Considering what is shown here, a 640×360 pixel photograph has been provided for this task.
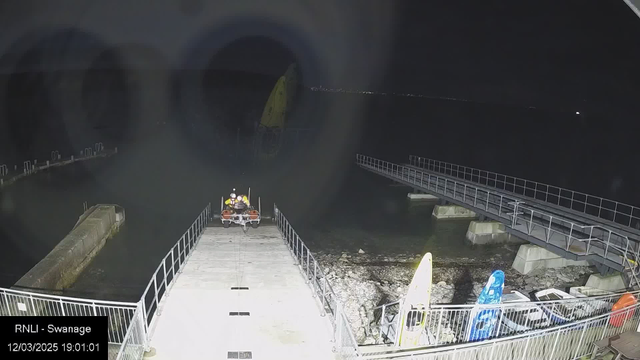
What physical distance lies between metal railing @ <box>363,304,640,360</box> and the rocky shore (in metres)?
6.72

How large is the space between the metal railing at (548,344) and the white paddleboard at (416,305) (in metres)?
0.33

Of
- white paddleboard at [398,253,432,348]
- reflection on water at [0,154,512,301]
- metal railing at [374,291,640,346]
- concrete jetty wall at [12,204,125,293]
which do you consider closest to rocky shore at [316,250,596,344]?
reflection on water at [0,154,512,301]

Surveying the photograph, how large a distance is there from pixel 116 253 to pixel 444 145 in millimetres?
65539

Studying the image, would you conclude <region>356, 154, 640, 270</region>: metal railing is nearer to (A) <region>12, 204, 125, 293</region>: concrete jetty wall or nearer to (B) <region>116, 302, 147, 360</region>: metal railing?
(B) <region>116, 302, 147, 360</region>: metal railing

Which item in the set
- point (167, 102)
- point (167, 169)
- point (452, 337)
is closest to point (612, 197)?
point (452, 337)

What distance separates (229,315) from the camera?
10602mm

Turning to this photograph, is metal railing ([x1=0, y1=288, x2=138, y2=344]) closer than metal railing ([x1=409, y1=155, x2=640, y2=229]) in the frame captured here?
Yes

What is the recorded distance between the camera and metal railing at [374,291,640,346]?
10188 millimetres

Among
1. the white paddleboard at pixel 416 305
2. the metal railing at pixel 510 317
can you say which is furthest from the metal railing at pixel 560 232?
the white paddleboard at pixel 416 305

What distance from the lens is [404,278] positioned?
65.5ft

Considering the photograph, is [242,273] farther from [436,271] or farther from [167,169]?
[167,169]

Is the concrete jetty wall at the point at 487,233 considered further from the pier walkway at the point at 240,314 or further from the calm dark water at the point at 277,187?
the pier walkway at the point at 240,314

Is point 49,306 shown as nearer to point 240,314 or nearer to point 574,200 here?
point 240,314

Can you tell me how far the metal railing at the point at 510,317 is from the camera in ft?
33.4
